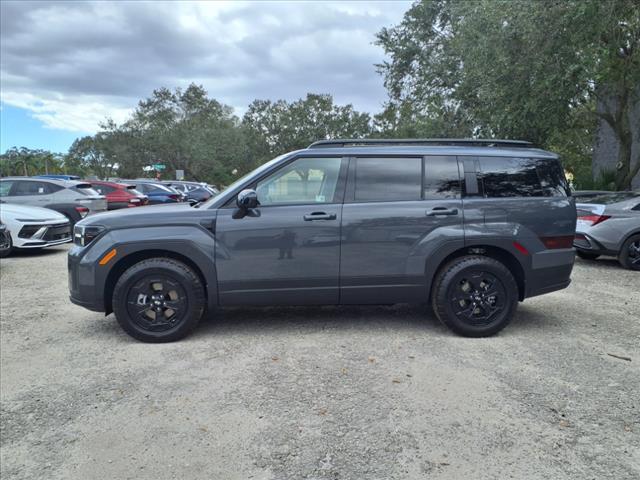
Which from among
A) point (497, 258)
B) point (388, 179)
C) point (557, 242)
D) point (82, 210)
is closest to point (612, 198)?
point (557, 242)

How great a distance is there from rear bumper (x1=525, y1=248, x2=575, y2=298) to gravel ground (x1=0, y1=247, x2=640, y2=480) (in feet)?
1.53

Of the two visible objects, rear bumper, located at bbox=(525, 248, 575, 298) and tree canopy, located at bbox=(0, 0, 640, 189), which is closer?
rear bumper, located at bbox=(525, 248, 575, 298)

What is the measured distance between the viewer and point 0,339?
195 inches

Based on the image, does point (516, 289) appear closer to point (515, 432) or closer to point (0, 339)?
point (515, 432)

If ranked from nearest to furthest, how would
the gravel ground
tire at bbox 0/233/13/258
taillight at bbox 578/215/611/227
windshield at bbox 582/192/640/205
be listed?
1. the gravel ground
2. taillight at bbox 578/215/611/227
3. windshield at bbox 582/192/640/205
4. tire at bbox 0/233/13/258

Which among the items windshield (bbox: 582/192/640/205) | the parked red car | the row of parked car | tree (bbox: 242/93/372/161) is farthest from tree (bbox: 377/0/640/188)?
tree (bbox: 242/93/372/161)

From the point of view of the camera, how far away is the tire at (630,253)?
27.8ft

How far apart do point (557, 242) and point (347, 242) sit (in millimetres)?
2093

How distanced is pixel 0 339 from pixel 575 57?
13038 millimetres

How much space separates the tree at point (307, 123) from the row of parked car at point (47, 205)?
29565 mm

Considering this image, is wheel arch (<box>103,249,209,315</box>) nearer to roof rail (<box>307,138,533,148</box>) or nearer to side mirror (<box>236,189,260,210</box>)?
side mirror (<box>236,189,260,210</box>)

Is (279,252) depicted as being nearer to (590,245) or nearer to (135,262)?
(135,262)

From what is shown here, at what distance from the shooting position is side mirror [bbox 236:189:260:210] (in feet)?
15.0

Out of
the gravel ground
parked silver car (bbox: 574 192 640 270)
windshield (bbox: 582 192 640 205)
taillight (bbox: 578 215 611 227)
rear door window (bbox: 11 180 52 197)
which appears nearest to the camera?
the gravel ground
